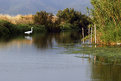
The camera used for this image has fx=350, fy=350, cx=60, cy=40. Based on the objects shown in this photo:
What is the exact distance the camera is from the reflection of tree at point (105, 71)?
34.2 ft

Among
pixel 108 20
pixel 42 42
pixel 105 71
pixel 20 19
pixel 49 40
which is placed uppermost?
pixel 20 19

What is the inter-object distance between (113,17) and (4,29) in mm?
21556

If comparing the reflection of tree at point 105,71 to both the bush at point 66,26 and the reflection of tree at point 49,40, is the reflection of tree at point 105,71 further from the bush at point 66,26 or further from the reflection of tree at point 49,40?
the bush at point 66,26

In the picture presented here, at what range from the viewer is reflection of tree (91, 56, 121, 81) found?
1044cm

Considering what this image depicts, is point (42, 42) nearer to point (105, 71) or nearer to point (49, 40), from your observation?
point (49, 40)

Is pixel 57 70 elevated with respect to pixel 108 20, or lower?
lower

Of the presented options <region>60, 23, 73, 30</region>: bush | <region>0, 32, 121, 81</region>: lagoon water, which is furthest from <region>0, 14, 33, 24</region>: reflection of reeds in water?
<region>0, 32, 121, 81</region>: lagoon water

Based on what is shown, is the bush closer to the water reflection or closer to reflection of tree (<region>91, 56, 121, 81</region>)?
the water reflection

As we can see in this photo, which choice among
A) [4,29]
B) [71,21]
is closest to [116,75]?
[4,29]

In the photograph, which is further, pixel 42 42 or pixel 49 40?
pixel 49 40

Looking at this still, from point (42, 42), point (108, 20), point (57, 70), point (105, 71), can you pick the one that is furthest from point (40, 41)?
point (105, 71)

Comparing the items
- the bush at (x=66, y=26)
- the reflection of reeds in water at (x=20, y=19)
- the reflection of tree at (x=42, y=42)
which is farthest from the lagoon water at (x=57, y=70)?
the bush at (x=66, y=26)

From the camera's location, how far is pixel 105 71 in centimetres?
1162

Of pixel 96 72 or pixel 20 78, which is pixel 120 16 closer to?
pixel 96 72
